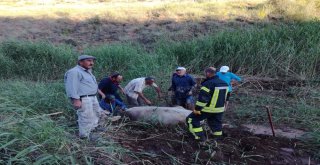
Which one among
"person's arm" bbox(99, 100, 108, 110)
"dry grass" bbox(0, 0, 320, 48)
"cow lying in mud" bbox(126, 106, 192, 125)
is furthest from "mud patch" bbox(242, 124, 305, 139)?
"dry grass" bbox(0, 0, 320, 48)

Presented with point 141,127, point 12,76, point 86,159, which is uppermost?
point 86,159

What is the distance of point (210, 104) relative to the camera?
17.6ft

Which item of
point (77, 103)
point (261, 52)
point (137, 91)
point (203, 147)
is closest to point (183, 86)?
point (137, 91)

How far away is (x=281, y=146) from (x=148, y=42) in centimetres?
1018

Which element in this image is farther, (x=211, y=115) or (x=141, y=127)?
(x=141, y=127)

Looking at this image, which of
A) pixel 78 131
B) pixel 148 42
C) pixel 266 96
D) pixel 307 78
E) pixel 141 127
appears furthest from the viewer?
pixel 148 42

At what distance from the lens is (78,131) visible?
5379mm

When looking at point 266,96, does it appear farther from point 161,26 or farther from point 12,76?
point 161,26

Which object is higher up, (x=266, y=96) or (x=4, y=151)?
(x=4, y=151)

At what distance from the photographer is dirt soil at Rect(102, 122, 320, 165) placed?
4727 mm

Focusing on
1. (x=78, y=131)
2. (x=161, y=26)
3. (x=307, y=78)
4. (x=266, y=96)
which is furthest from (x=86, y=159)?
(x=161, y=26)

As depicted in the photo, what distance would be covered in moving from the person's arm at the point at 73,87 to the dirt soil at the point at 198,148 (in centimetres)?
71

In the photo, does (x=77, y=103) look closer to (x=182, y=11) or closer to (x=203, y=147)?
(x=203, y=147)

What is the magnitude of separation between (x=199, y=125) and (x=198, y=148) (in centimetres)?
41
